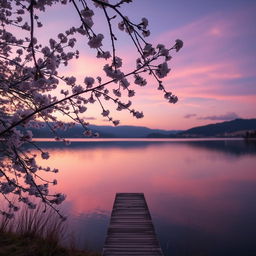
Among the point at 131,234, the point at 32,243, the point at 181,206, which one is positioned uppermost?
the point at 181,206

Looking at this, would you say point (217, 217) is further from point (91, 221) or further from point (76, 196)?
point (76, 196)

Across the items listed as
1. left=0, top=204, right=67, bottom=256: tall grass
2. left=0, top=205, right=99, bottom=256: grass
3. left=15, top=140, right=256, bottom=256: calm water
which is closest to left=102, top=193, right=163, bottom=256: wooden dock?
left=0, top=205, right=99, bottom=256: grass

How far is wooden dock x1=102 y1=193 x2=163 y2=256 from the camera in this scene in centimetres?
682

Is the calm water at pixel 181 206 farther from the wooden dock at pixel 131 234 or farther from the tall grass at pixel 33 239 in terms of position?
the tall grass at pixel 33 239

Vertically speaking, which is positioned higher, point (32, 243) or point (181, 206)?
point (181, 206)

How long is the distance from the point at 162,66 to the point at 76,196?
18.5m

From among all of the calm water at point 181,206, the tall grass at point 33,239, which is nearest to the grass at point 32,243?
the tall grass at point 33,239

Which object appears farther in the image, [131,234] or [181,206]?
[181,206]

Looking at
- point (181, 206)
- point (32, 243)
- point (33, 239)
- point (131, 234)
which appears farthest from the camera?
point (181, 206)

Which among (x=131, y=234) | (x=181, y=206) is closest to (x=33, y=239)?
(x=131, y=234)

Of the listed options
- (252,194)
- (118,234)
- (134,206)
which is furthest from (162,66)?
(252,194)

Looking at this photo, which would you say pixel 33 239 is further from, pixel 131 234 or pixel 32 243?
pixel 131 234

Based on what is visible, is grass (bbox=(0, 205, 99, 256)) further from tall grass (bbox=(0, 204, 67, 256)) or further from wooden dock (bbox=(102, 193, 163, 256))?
wooden dock (bbox=(102, 193, 163, 256))

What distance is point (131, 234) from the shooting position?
801cm
